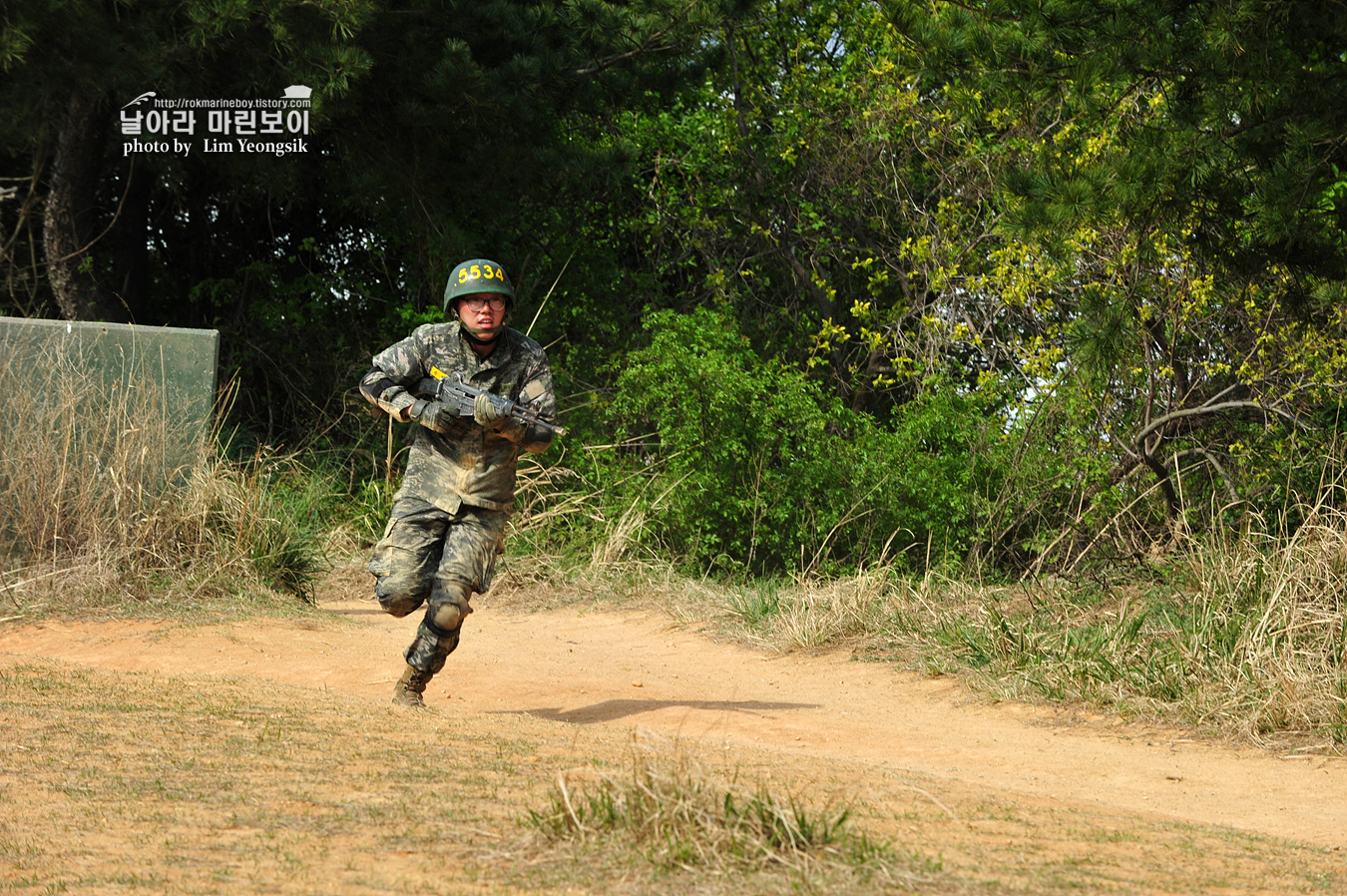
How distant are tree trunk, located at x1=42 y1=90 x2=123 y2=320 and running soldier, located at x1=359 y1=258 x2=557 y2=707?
8646 millimetres

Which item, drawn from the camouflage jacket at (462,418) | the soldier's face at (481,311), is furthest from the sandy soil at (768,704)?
the soldier's face at (481,311)

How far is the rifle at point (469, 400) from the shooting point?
5.87 m

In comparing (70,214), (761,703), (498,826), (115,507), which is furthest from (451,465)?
(70,214)

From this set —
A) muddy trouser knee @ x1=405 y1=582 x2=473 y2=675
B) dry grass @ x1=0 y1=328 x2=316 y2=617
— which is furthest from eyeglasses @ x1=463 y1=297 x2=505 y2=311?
dry grass @ x1=0 y1=328 x2=316 y2=617

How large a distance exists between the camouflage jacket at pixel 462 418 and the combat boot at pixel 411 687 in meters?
0.79

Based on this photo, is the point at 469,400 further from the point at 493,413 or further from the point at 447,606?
the point at 447,606

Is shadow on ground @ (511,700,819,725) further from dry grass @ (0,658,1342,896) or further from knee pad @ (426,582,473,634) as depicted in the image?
dry grass @ (0,658,1342,896)

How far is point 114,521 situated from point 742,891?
712cm

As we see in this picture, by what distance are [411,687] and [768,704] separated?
189cm

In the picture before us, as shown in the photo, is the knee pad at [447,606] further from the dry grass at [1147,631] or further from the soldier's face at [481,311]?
the dry grass at [1147,631]

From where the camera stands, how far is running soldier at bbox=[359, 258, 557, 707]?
5988 mm

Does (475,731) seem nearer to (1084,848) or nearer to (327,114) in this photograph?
(1084,848)

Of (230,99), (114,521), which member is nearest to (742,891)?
(114,521)

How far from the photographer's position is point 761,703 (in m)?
6.86
